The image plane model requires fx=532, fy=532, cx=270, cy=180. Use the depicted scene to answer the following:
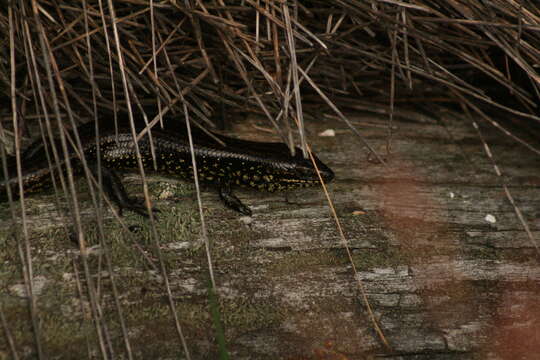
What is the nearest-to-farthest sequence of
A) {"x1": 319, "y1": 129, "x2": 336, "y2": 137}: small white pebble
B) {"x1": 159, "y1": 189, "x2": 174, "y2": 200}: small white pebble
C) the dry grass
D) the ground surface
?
1. the ground surface
2. the dry grass
3. {"x1": 159, "y1": 189, "x2": 174, "y2": 200}: small white pebble
4. {"x1": 319, "y1": 129, "x2": 336, "y2": 137}: small white pebble

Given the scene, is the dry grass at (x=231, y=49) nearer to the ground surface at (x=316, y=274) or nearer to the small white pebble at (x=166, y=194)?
the ground surface at (x=316, y=274)

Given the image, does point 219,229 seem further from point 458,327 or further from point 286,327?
point 458,327

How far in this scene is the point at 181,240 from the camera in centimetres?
220

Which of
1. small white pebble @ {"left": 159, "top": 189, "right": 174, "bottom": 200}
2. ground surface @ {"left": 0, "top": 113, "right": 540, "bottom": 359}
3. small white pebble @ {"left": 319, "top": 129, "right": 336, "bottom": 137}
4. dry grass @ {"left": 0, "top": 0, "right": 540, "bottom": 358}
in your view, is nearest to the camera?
ground surface @ {"left": 0, "top": 113, "right": 540, "bottom": 359}

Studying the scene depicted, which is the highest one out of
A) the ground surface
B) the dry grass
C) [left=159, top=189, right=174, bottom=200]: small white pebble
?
the dry grass

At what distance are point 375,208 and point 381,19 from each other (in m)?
0.87

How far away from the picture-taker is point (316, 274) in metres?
2.14

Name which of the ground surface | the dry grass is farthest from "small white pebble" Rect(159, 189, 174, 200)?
the dry grass

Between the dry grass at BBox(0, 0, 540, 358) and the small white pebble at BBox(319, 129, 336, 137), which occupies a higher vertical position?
the dry grass at BBox(0, 0, 540, 358)

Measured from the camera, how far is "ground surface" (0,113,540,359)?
6.08ft

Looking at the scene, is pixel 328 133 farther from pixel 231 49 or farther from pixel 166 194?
pixel 166 194

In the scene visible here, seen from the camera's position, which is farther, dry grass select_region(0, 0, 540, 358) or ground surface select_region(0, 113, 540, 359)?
dry grass select_region(0, 0, 540, 358)

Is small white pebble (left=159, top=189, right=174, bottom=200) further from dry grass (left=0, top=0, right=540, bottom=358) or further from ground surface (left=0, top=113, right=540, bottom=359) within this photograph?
dry grass (left=0, top=0, right=540, bottom=358)

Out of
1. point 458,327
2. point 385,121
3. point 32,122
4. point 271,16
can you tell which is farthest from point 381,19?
point 32,122
